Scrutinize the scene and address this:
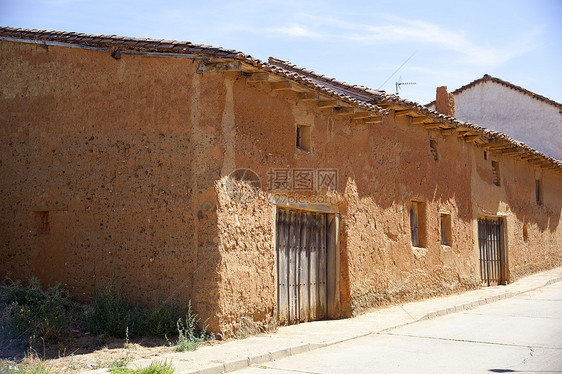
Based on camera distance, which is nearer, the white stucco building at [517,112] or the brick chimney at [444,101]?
the brick chimney at [444,101]

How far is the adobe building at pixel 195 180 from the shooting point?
346 inches

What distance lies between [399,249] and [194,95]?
647 centimetres

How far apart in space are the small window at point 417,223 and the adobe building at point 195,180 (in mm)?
1292

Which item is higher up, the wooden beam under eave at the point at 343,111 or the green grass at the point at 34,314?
the wooden beam under eave at the point at 343,111

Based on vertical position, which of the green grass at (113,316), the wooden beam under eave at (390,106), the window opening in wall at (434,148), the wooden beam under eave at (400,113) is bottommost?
the green grass at (113,316)

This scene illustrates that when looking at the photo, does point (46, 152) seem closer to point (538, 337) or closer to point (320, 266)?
point (320, 266)

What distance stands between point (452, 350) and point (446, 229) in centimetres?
770

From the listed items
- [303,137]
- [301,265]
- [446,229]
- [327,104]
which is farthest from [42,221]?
[446,229]

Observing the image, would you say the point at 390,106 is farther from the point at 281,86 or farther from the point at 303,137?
the point at 281,86

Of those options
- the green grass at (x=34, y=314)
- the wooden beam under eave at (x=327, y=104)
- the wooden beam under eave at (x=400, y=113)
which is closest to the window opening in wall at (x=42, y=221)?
the green grass at (x=34, y=314)

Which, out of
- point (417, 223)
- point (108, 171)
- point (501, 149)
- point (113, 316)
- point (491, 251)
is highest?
point (501, 149)

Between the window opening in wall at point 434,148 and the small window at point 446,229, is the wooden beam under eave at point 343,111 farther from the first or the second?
the small window at point 446,229

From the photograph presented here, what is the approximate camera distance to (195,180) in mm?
8750

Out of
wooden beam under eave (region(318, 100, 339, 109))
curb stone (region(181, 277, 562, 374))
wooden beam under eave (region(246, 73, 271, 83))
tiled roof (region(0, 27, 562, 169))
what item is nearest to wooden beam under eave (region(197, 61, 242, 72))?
tiled roof (region(0, 27, 562, 169))
